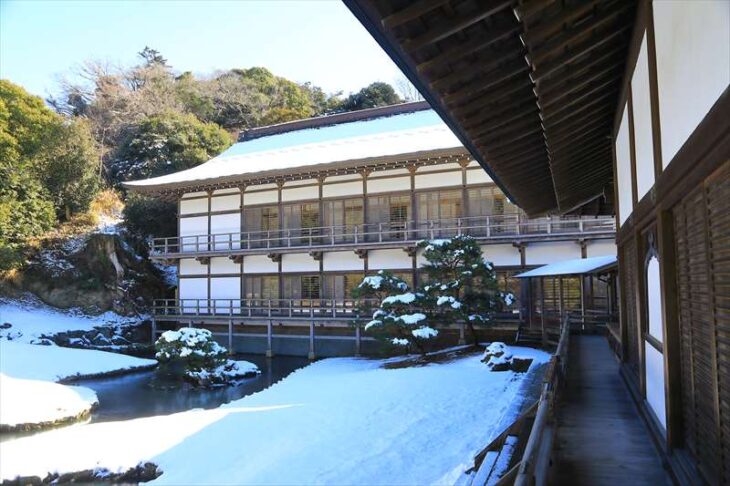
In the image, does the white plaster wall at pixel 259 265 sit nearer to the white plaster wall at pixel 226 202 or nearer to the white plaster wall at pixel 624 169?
the white plaster wall at pixel 226 202

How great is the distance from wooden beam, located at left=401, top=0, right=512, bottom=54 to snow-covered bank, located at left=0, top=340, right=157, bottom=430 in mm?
12302

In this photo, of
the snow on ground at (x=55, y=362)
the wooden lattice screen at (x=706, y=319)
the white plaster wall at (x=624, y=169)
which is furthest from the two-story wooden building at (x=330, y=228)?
the wooden lattice screen at (x=706, y=319)

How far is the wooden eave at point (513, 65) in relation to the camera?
2.32m

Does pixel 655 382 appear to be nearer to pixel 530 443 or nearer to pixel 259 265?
pixel 530 443

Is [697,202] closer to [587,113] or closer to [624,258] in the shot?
[587,113]

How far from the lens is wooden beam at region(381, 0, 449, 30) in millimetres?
2133

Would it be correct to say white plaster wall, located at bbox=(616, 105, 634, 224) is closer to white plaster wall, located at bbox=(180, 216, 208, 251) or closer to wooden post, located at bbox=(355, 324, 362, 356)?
wooden post, located at bbox=(355, 324, 362, 356)

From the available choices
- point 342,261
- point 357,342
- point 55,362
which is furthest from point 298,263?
point 55,362

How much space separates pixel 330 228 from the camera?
18.8 meters

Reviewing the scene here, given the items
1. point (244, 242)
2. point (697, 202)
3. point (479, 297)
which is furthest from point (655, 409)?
point (244, 242)

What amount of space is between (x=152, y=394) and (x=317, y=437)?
7.50m

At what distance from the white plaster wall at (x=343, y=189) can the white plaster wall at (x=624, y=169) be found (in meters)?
13.0

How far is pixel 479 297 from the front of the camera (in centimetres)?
1434

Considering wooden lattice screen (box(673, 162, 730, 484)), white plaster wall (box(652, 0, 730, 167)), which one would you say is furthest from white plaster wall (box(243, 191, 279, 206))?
wooden lattice screen (box(673, 162, 730, 484))
